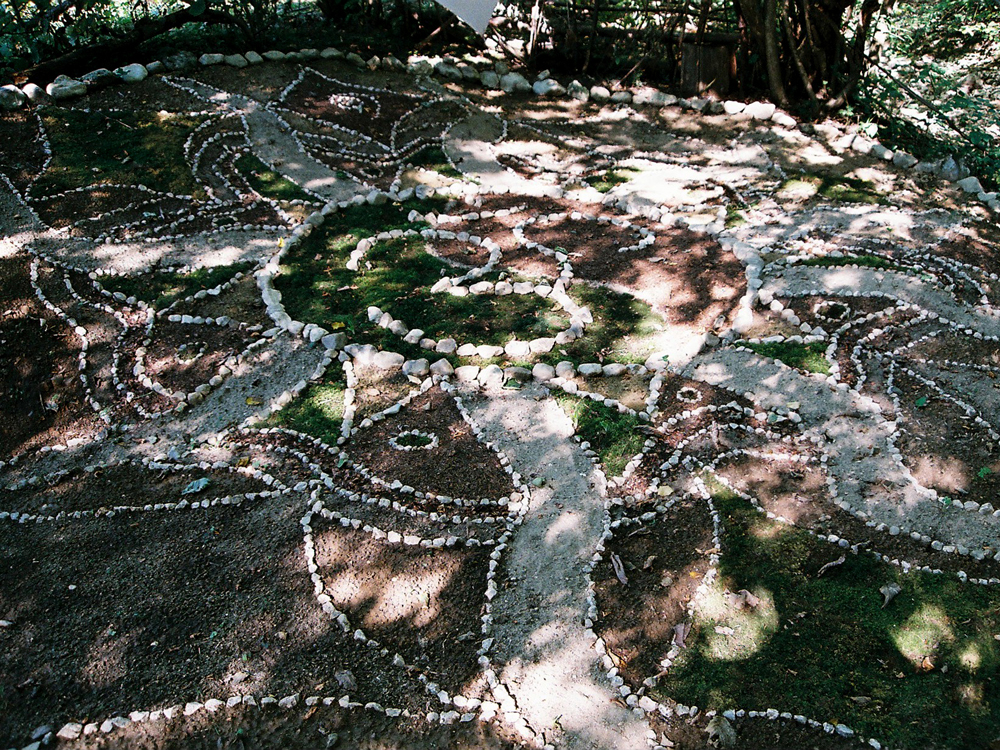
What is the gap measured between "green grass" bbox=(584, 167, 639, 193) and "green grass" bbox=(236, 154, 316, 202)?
2.98 m

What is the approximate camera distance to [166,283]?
7.27m

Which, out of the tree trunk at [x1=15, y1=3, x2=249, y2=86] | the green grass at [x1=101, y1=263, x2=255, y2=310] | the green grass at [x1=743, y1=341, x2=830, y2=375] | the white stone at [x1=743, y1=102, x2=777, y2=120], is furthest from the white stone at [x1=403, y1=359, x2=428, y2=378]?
the white stone at [x1=743, y1=102, x2=777, y2=120]

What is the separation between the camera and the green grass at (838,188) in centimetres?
837

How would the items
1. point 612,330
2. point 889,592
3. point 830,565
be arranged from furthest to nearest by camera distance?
point 612,330 < point 830,565 < point 889,592

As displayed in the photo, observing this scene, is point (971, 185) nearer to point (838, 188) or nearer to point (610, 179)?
point (838, 188)

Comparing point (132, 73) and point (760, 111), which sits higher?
point (132, 73)

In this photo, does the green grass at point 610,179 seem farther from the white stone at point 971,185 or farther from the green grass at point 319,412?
the green grass at point 319,412

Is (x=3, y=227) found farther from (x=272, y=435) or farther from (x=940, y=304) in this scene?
(x=940, y=304)

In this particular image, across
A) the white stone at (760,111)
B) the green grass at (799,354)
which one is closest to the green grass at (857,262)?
the green grass at (799,354)

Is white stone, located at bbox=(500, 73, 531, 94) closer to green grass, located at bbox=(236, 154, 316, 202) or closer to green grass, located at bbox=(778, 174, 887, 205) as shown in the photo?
green grass, located at bbox=(236, 154, 316, 202)

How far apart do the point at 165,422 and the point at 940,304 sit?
20.0 ft

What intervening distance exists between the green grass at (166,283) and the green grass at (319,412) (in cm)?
180

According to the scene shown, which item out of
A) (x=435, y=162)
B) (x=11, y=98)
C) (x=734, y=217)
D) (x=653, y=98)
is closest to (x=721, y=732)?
(x=734, y=217)

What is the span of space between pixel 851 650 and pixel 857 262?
4.12m
